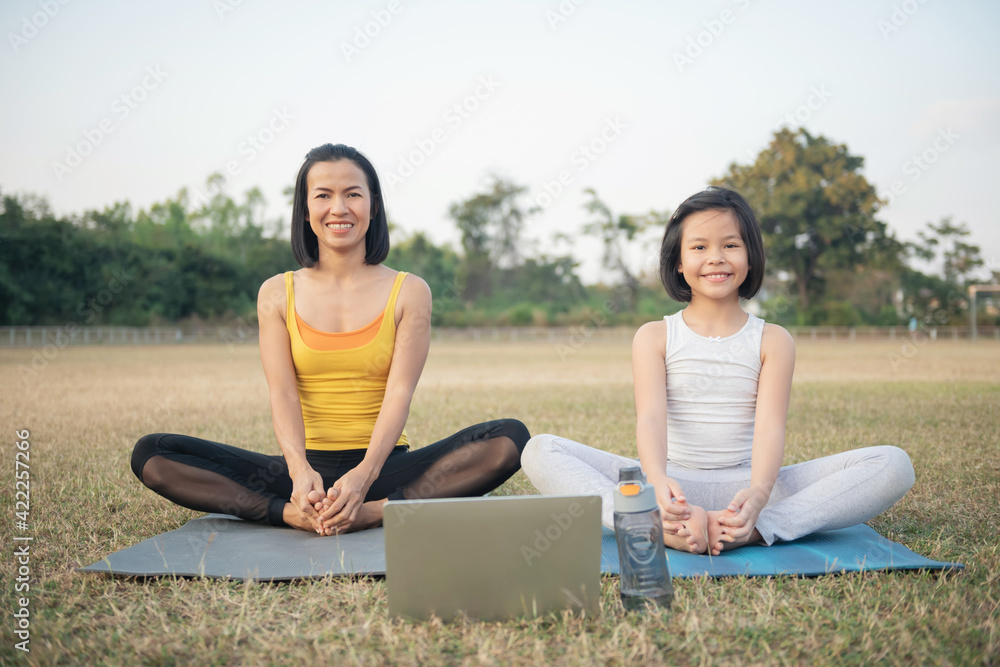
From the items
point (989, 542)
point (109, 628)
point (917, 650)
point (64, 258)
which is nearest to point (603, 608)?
point (917, 650)

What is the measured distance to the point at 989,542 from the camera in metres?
2.56

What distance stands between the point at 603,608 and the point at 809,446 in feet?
11.3

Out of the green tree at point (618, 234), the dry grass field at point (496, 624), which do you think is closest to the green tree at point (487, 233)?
the green tree at point (618, 234)

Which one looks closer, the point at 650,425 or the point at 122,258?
the point at 650,425

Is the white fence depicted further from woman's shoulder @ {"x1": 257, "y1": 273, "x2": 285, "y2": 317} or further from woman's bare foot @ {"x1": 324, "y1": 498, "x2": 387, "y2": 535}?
woman's bare foot @ {"x1": 324, "y1": 498, "x2": 387, "y2": 535}

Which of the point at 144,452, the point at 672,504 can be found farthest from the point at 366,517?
the point at 672,504

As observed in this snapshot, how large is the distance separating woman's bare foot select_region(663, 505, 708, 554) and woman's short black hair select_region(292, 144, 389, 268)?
5.01 feet

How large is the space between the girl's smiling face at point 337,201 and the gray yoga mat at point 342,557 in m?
1.10

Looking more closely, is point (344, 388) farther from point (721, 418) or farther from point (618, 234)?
point (618, 234)

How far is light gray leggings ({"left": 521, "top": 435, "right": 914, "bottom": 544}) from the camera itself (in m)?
2.46

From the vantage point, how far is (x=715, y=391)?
2635 mm

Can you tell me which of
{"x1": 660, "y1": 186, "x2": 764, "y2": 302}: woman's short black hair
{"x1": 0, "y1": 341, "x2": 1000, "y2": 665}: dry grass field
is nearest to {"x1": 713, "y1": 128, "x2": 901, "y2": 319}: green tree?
{"x1": 0, "y1": 341, "x2": 1000, "y2": 665}: dry grass field

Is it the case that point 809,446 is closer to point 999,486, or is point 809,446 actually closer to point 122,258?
point 999,486

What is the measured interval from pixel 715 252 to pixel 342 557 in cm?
159
